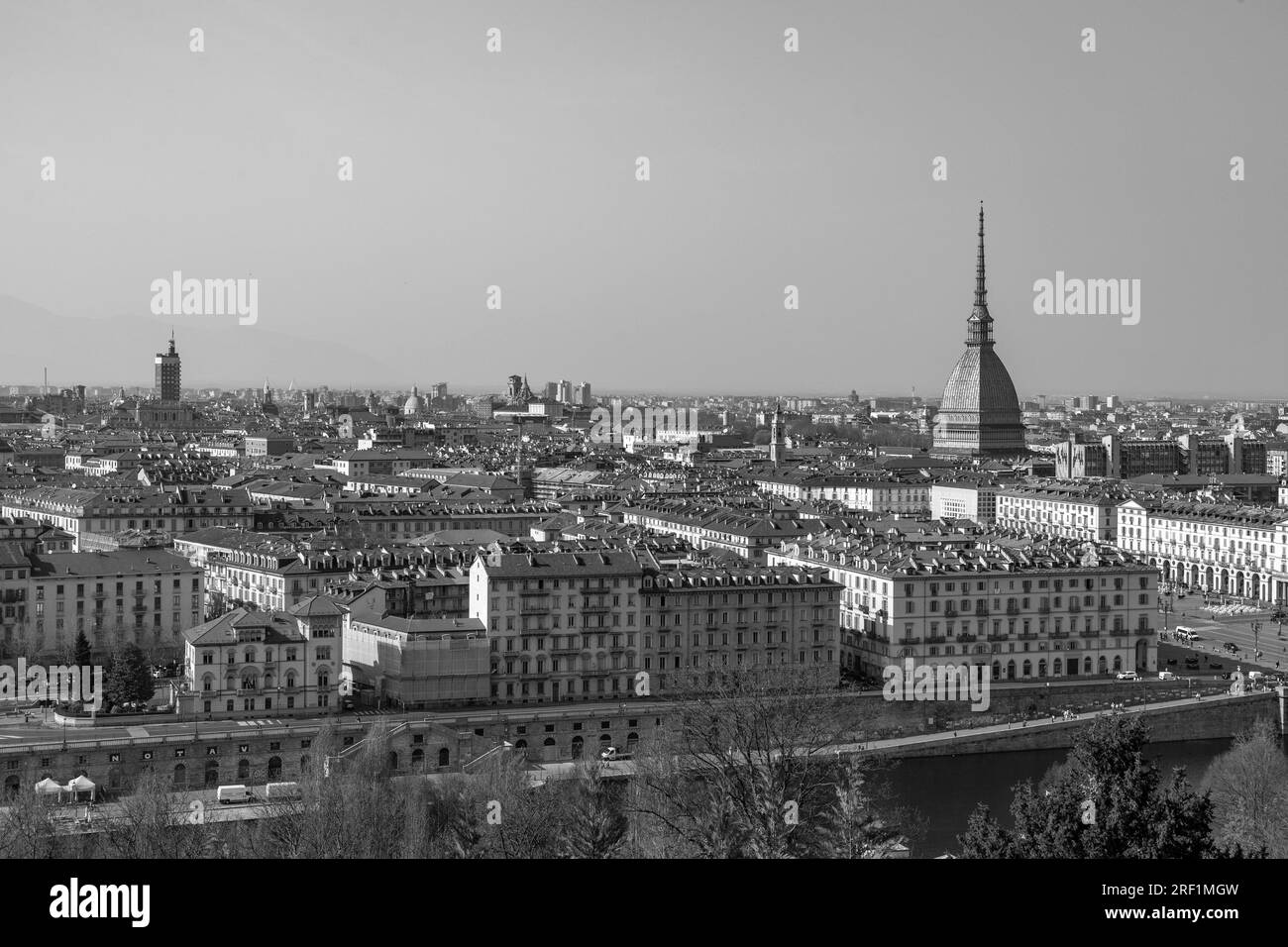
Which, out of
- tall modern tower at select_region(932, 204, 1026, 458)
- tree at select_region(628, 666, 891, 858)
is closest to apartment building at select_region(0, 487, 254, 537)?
tree at select_region(628, 666, 891, 858)

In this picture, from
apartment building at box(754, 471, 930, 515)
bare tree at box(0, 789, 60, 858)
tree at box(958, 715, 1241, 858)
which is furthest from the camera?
apartment building at box(754, 471, 930, 515)

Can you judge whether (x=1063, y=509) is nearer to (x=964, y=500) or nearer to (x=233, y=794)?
(x=964, y=500)

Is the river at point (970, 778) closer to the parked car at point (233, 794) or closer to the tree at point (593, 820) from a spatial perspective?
the tree at point (593, 820)

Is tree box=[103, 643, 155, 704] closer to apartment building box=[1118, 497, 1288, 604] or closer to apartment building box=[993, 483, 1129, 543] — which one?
apartment building box=[1118, 497, 1288, 604]

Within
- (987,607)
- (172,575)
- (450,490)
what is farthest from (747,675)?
(450,490)

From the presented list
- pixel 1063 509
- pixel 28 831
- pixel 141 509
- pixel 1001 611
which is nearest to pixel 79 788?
pixel 28 831
